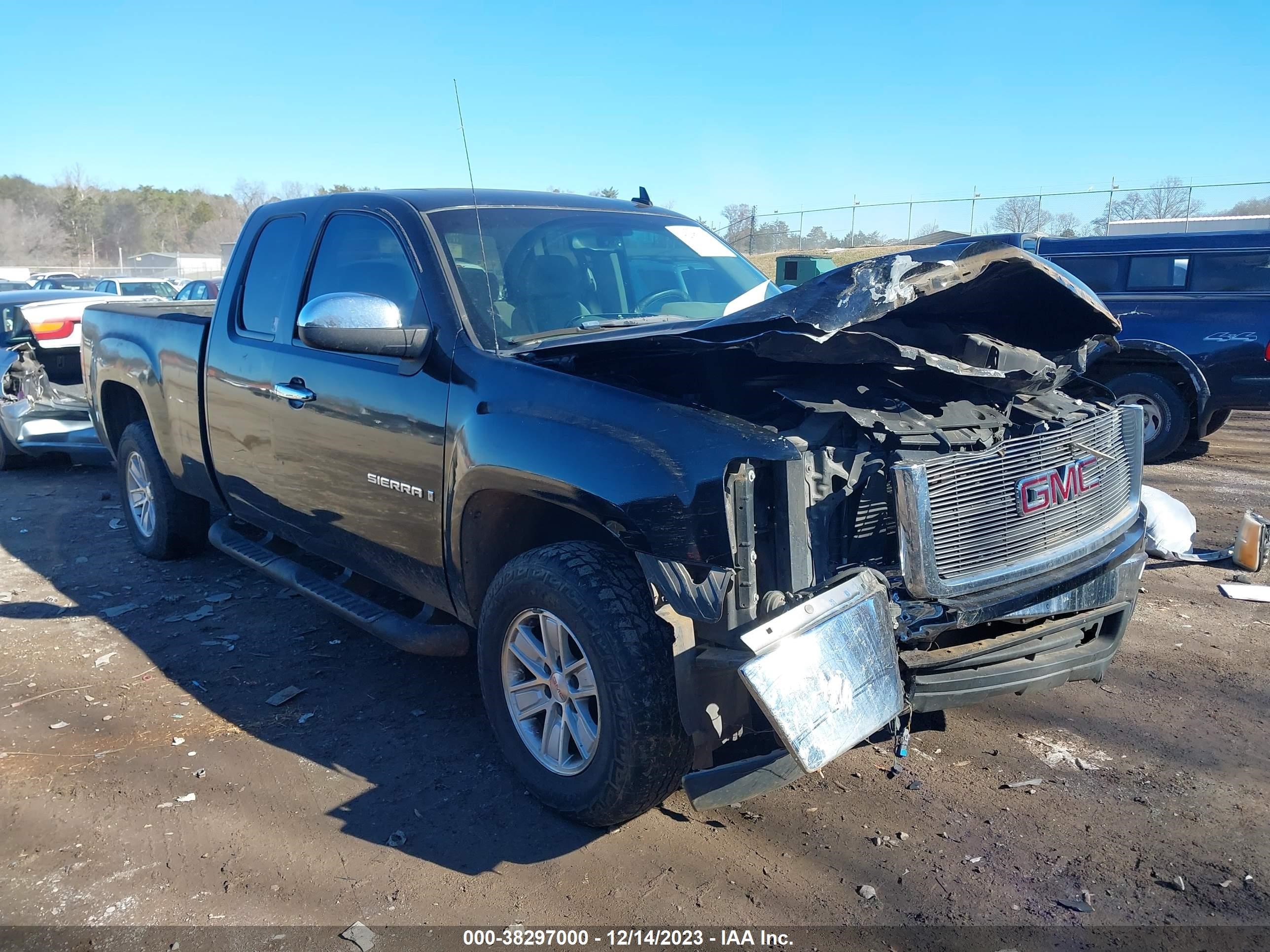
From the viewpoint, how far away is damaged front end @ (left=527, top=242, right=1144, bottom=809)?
2467 millimetres

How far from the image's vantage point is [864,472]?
2664mm

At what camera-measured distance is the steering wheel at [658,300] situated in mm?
3945

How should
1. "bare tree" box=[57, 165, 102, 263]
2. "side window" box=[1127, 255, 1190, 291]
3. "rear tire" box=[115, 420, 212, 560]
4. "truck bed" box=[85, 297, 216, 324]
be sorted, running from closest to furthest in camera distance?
1. "truck bed" box=[85, 297, 216, 324]
2. "rear tire" box=[115, 420, 212, 560]
3. "side window" box=[1127, 255, 1190, 291]
4. "bare tree" box=[57, 165, 102, 263]

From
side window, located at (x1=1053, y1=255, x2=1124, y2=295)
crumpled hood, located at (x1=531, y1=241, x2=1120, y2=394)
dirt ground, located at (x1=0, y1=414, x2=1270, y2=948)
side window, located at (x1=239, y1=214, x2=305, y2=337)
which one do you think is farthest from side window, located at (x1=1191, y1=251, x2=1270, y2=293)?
side window, located at (x1=239, y1=214, x2=305, y2=337)

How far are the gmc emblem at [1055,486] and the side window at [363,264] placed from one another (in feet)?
7.37

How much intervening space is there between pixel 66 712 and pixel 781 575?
10.6ft

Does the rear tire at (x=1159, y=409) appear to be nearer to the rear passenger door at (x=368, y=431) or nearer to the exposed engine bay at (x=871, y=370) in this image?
the exposed engine bay at (x=871, y=370)

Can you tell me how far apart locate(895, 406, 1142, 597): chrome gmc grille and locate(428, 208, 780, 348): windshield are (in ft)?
4.55

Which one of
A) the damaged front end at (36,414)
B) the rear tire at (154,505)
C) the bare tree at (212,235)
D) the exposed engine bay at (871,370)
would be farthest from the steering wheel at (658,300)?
the bare tree at (212,235)

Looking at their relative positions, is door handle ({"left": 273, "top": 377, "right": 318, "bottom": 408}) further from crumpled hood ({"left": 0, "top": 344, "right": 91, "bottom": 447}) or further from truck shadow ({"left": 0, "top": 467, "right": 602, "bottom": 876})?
crumpled hood ({"left": 0, "top": 344, "right": 91, "bottom": 447})

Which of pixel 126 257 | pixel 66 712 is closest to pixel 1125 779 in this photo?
pixel 66 712

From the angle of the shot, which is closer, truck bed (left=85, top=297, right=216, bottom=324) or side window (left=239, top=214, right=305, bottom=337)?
side window (left=239, top=214, right=305, bottom=337)

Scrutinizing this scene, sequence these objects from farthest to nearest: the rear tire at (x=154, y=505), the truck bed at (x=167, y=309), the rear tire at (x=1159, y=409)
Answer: the rear tire at (x=1159, y=409) → the rear tire at (x=154, y=505) → the truck bed at (x=167, y=309)

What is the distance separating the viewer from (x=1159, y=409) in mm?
8281
